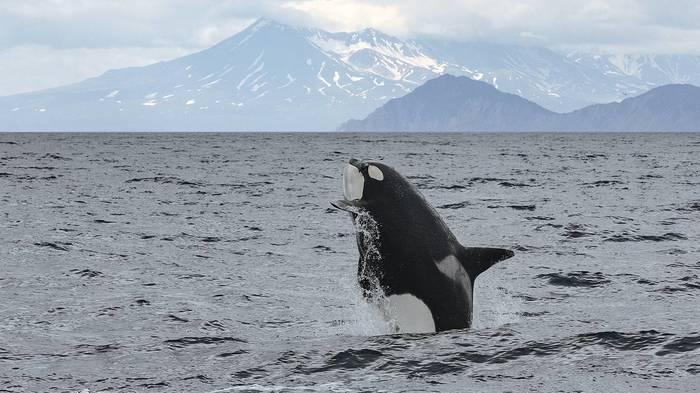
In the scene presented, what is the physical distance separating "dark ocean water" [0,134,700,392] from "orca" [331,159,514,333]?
0.25 metres

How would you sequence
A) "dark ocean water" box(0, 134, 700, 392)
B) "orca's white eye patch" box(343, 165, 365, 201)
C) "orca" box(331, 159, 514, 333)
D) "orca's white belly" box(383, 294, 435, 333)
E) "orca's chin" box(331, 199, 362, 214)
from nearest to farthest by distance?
"dark ocean water" box(0, 134, 700, 392)
"orca's chin" box(331, 199, 362, 214)
"orca" box(331, 159, 514, 333)
"orca's white belly" box(383, 294, 435, 333)
"orca's white eye patch" box(343, 165, 365, 201)

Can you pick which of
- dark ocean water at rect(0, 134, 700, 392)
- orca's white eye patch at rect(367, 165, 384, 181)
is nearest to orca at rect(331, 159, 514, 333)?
orca's white eye patch at rect(367, 165, 384, 181)

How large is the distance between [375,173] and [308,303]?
175 inches

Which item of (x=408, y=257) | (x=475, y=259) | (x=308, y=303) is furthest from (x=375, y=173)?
(x=308, y=303)

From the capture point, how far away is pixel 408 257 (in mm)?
9742

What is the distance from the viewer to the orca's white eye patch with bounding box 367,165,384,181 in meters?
10.0

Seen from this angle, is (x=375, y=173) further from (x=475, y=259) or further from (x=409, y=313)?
(x=409, y=313)

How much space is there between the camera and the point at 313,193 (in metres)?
37.2

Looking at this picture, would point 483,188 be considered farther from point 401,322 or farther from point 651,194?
point 401,322

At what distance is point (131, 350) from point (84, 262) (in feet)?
25.7

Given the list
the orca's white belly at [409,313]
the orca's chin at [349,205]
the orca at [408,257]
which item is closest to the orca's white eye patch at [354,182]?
the orca at [408,257]

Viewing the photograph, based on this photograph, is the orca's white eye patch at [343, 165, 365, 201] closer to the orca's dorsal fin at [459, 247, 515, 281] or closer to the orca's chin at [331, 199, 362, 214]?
the orca's chin at [331, 199, 362, 214]

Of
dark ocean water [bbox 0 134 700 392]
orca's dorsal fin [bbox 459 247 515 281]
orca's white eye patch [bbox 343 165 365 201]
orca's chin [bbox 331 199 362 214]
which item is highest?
orca's white eye patch [bbox 343 165 365 201]

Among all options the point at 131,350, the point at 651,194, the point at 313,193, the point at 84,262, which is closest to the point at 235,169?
the point at 313,193
